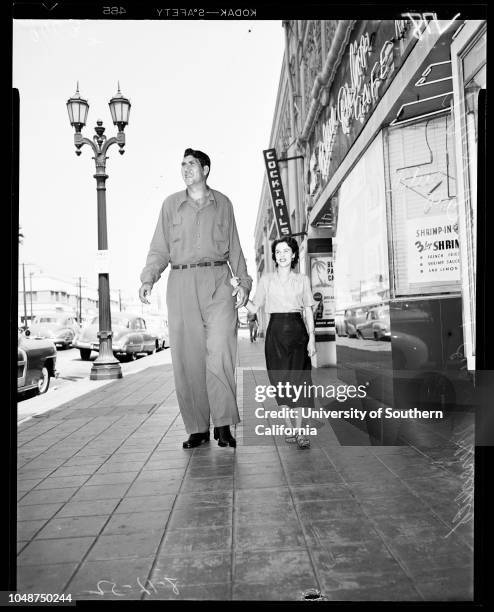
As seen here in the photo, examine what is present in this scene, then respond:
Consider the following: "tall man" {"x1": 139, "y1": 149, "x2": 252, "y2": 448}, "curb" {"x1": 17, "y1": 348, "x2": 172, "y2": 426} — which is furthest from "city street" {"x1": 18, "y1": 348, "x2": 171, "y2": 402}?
"tall man" {"x1": 139, "y1": 149, "x2": 252, "y2": 448}

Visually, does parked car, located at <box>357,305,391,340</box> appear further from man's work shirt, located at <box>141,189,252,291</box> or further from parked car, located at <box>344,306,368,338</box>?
man's work shirt, located at <box>141,189,252,291</box>

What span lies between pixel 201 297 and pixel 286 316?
22.8 inches

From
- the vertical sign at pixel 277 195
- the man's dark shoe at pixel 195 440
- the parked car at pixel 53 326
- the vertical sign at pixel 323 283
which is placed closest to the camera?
the parked car at pixel 53 326

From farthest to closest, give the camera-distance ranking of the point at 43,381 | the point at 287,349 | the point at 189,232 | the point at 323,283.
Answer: the point at 323,283 → the point at 43,381 → the point at 287,349 → the point at 189,232

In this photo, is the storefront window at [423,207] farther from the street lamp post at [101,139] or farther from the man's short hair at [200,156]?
the street lamp post at [101,139]

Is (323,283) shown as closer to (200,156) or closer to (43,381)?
(43,381)

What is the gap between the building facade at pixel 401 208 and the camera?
9.57 feet

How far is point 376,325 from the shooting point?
16.0 ft

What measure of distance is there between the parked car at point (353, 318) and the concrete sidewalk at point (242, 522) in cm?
197

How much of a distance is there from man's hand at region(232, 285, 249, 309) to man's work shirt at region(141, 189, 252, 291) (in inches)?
8.9

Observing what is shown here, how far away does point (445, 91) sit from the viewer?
13.1ft
